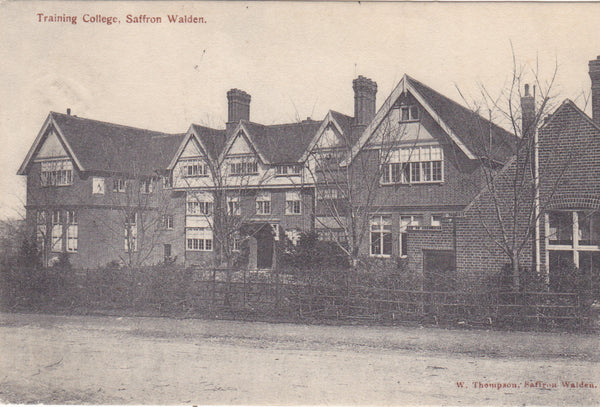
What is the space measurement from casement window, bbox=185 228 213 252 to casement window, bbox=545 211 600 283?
22.8 metres

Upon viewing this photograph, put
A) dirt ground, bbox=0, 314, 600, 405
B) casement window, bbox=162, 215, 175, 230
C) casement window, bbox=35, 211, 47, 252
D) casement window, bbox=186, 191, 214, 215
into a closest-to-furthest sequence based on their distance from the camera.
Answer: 1. dirt ground, bbox=0, 314, 600, 405
2. casement window, bbox=35, 211, 47, 252
3. casement window, bbox=186, 191, 214, 215
4. casement window, bbox=162, 215, 175, 230

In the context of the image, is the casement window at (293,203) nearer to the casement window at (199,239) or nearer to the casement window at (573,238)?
the casement window at (199,239)

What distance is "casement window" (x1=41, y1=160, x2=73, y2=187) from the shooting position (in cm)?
3022

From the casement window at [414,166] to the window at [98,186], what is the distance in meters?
19.0

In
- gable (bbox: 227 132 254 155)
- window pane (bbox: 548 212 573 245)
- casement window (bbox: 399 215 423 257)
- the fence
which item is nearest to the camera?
the fence

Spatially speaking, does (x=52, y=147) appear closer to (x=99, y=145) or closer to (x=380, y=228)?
(x=99, y=145)

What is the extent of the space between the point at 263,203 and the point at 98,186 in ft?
34.7

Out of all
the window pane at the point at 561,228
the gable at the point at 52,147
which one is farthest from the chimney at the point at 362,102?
the gable at the point at 52,147

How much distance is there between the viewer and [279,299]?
14.9 metres

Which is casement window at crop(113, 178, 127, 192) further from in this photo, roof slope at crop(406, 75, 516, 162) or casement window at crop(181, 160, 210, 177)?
roof slope at crop(406, 75, 516, 162)

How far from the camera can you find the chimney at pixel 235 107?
34750 mm

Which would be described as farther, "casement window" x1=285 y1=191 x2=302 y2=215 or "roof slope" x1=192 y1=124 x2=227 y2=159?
"roof slope" x1=192 y1=124 x2=227 y2=159

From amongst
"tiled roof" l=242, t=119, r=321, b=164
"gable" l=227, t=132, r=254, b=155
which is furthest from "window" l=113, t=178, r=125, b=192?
"tiled roof" l=242, t=119, r=321, b=164

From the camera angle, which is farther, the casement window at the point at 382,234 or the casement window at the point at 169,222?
the casement window at the point at 169,222
